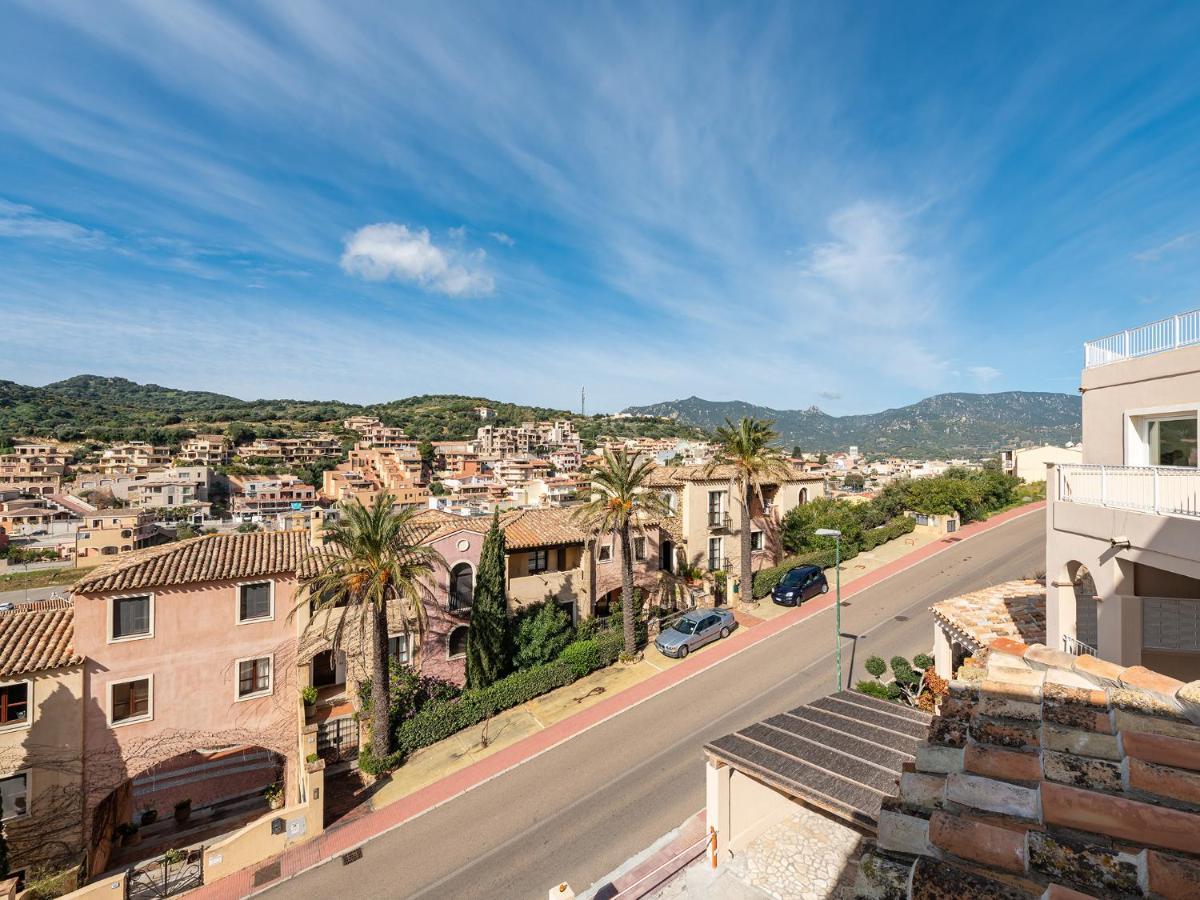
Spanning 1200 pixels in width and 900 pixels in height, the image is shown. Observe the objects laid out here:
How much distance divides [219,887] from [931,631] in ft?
96.4

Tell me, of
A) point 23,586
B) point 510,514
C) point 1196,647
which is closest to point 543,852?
point 1196,647

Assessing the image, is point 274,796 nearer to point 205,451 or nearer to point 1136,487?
point 1136,487

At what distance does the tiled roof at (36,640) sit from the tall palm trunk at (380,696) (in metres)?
8.94

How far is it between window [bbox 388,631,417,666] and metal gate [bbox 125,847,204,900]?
27.4 feet

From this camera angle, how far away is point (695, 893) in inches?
464

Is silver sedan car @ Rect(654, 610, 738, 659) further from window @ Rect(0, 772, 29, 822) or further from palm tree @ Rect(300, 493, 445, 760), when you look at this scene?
window @ Rect(0, 772, 29, 822)

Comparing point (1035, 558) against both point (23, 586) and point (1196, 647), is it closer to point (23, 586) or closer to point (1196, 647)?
point (1196, 647)

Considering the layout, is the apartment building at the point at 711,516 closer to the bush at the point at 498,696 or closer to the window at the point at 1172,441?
the bush at the point at 498,696

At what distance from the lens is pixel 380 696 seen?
780 inches

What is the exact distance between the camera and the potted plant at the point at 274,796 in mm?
20516

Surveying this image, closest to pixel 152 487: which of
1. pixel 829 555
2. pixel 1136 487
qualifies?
pixel 829 555

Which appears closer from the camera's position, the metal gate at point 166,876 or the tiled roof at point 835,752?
the tiled roof at point 835,752

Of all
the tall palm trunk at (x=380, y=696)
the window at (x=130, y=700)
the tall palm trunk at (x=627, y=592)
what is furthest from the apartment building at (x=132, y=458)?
the tall palm trunk at (x=627, y=592)

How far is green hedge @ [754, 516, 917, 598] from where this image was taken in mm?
33125
